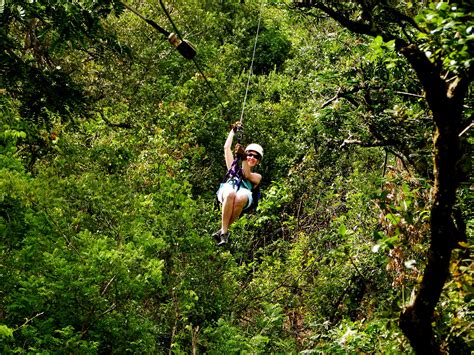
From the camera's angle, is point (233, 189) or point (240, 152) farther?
point (233, 189)

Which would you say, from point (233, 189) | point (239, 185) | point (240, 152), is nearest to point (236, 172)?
point (239, 185)

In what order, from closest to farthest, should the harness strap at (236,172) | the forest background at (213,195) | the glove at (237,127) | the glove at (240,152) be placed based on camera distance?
the forest background at (213,195)
the glove at (240,152)
the glove at (237,127)
the harness strap at (236,172)

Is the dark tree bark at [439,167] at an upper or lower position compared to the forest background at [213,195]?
upper

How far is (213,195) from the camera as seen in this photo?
13.9 m

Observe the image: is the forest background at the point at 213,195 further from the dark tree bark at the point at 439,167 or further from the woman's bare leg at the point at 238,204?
the woman's bare leg at the point at 238,204

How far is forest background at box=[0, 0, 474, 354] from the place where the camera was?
12.3 ft

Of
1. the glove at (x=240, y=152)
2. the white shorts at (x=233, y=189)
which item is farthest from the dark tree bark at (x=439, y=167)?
the white shorts at (x=233, y=189)

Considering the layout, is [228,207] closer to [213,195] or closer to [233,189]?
[233,189]

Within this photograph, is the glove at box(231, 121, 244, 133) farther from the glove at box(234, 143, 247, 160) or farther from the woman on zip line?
the woman on zip line

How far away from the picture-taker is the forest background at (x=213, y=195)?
373 centimetres

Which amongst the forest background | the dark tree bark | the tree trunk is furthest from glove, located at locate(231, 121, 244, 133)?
the tree trunk

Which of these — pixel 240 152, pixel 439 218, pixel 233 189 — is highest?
pixel 439 218

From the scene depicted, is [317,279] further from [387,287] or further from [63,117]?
[63,117]

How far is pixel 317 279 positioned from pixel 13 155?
18.0 feet
